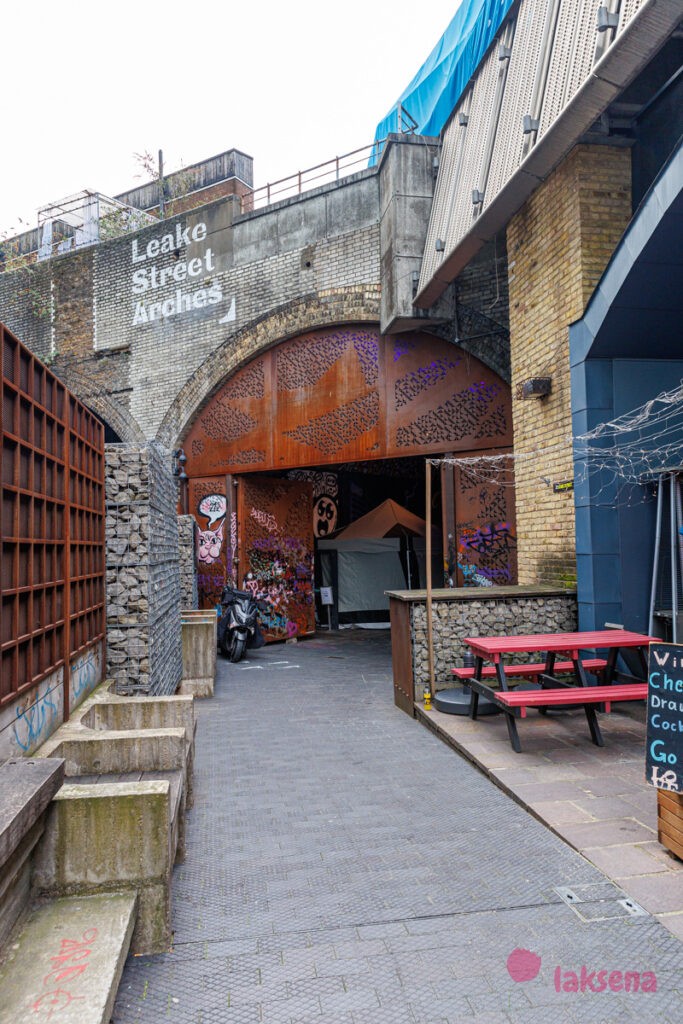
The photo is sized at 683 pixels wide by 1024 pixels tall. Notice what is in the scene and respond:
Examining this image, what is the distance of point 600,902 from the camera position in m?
3.21

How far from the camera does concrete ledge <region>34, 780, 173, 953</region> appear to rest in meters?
2.90

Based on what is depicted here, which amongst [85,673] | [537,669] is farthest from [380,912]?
[537,669]

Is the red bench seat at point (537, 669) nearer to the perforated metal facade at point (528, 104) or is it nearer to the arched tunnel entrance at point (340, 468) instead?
the arched tunnel entrance at point (340, 468)

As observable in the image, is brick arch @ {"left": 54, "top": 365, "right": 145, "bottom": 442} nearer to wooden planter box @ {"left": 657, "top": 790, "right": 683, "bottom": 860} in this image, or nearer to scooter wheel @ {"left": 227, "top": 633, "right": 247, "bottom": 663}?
scooter wheel @ {"left": 227, "top": 633, "right": 247, "bottom": 663}

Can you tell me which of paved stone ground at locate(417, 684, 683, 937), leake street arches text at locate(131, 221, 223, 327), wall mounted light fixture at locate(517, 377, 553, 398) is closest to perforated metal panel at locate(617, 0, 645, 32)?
wall mounted light fixture at locate(517, 377, 553, 398)

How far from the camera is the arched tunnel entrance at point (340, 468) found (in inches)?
428

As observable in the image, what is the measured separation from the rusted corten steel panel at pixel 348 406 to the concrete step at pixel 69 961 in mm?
9001

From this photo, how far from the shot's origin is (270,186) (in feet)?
44.3

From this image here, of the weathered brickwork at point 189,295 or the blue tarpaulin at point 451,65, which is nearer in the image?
the blue tarpaulin at point 451,65

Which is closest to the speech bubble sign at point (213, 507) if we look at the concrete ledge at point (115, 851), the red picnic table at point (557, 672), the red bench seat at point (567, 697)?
the red picnic table at point (557, 672)

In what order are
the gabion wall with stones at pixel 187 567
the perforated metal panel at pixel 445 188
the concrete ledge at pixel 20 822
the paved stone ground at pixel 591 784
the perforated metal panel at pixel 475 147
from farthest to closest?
the gabion wall with stones at pixel 187 567 → the perforated metal panel at pixel 445 188 → the perforated metal panel at pixel 475 147 → the paved stone ground at pixel 591 784 → the concrete ledge at pixel 20 822

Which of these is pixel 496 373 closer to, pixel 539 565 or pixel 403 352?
pixel 403 352

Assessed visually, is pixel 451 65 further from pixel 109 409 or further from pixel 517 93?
pixel 109 409

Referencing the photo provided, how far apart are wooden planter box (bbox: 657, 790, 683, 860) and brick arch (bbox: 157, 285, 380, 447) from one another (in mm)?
9312
